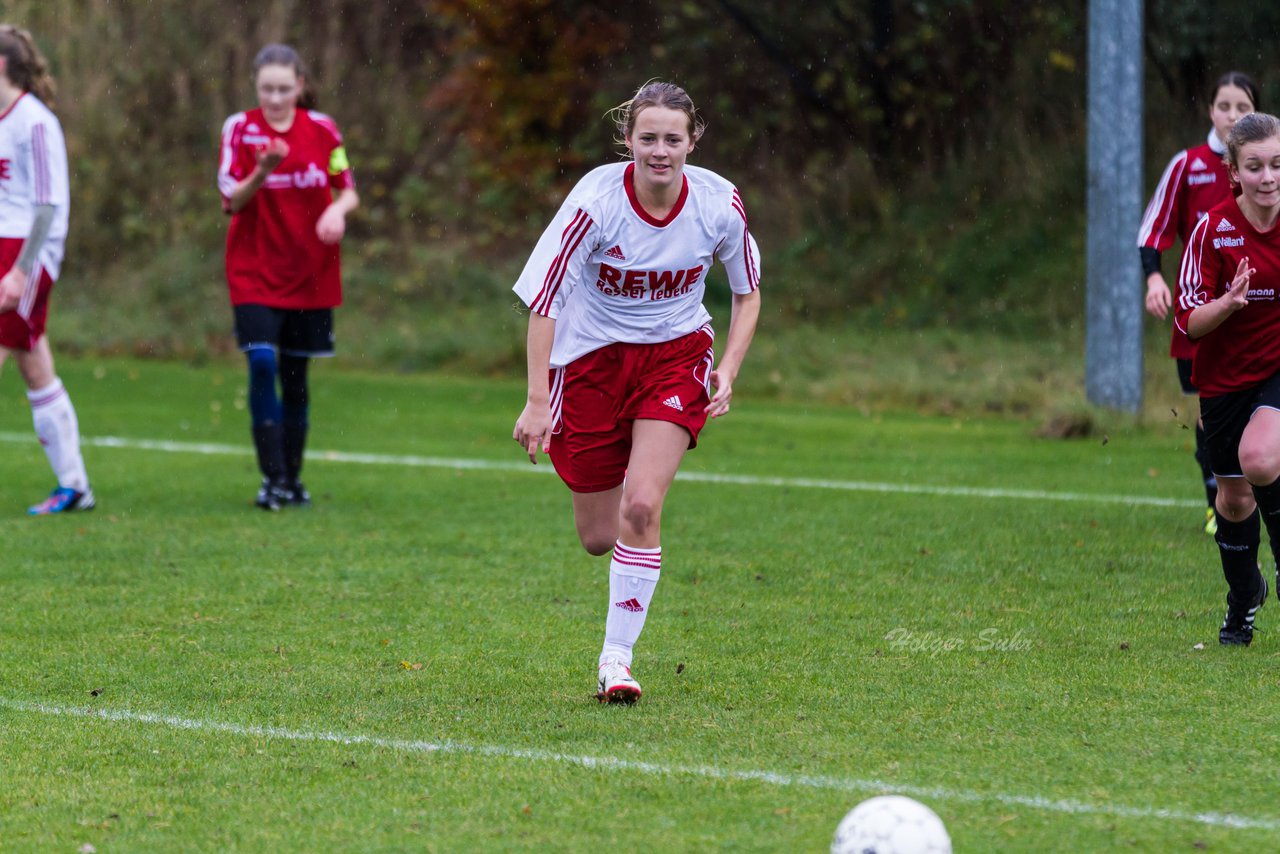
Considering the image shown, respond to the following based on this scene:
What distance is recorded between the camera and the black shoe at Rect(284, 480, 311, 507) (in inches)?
384

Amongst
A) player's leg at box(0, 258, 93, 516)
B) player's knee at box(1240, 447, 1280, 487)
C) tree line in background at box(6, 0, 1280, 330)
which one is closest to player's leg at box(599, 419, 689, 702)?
player's knee at box(1240, 447, 1280, 487)

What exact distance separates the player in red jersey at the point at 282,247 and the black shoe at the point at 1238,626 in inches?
203

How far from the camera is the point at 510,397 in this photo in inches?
635

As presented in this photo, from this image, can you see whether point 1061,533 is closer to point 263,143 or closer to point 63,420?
point 263,143

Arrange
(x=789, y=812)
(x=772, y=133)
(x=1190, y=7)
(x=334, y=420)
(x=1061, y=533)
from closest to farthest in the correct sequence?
(x=789, y=812) < (x=1061, y=533) < (x=334, y=420) < (x=1190, y=7) < (x=772, y=133)

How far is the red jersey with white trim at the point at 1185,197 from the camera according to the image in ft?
26.9

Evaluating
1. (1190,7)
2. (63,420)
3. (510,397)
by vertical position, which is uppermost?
(1190,7)

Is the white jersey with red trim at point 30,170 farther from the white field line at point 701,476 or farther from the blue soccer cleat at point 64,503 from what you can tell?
the white field line at point 701,476

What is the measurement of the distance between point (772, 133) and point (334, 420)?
8.78 metres

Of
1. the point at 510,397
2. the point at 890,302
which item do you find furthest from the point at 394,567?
the point at 890,302

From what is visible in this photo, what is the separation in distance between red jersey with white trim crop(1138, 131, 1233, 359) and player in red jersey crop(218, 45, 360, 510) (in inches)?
166

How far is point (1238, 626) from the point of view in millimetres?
6055

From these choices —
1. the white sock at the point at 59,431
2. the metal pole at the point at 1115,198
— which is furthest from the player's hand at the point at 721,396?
the metal pole at the point at 1115,198

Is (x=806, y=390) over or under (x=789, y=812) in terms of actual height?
under
